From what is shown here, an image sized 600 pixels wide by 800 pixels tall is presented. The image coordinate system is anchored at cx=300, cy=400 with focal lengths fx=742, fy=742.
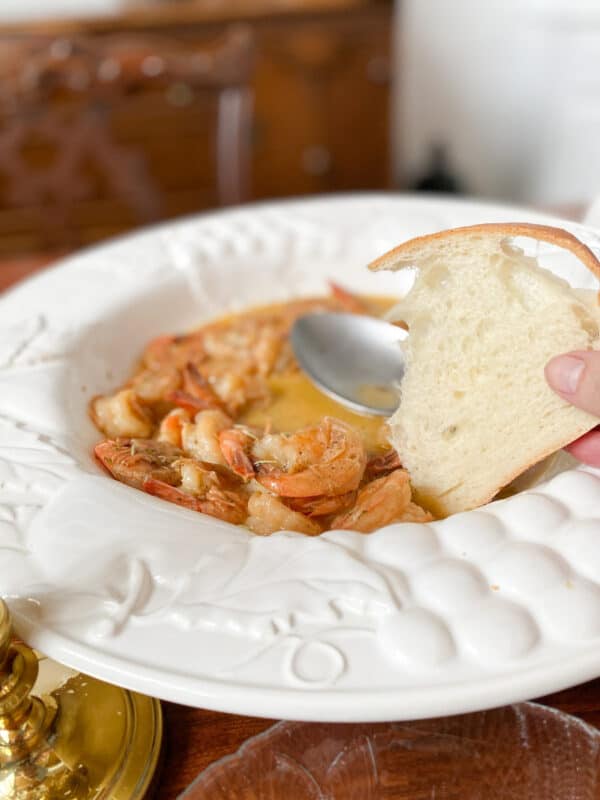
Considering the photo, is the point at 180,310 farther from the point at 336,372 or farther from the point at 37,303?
the point at 336,372

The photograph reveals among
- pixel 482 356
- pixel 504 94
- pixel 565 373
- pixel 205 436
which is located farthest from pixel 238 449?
pixel 504 94

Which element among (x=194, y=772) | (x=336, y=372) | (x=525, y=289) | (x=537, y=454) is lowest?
(x=194, y=772)

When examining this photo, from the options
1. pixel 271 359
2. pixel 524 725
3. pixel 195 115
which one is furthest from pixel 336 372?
pixel 195 115

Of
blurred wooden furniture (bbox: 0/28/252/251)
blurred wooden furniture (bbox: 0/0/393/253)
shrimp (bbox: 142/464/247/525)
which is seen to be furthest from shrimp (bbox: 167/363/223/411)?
blurred wooden furniture (bbox: 0/0/393/253)

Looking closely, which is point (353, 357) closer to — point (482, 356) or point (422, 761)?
point (482, 356)

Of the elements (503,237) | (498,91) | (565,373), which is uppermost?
(503,237)

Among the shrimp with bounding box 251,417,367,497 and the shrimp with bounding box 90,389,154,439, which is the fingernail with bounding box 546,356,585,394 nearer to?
the shrimp with bounding box 251,417,367,497

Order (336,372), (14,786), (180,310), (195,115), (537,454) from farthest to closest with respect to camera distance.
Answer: (195,115), (180,310), (336,372), (537,454), (14,786)
